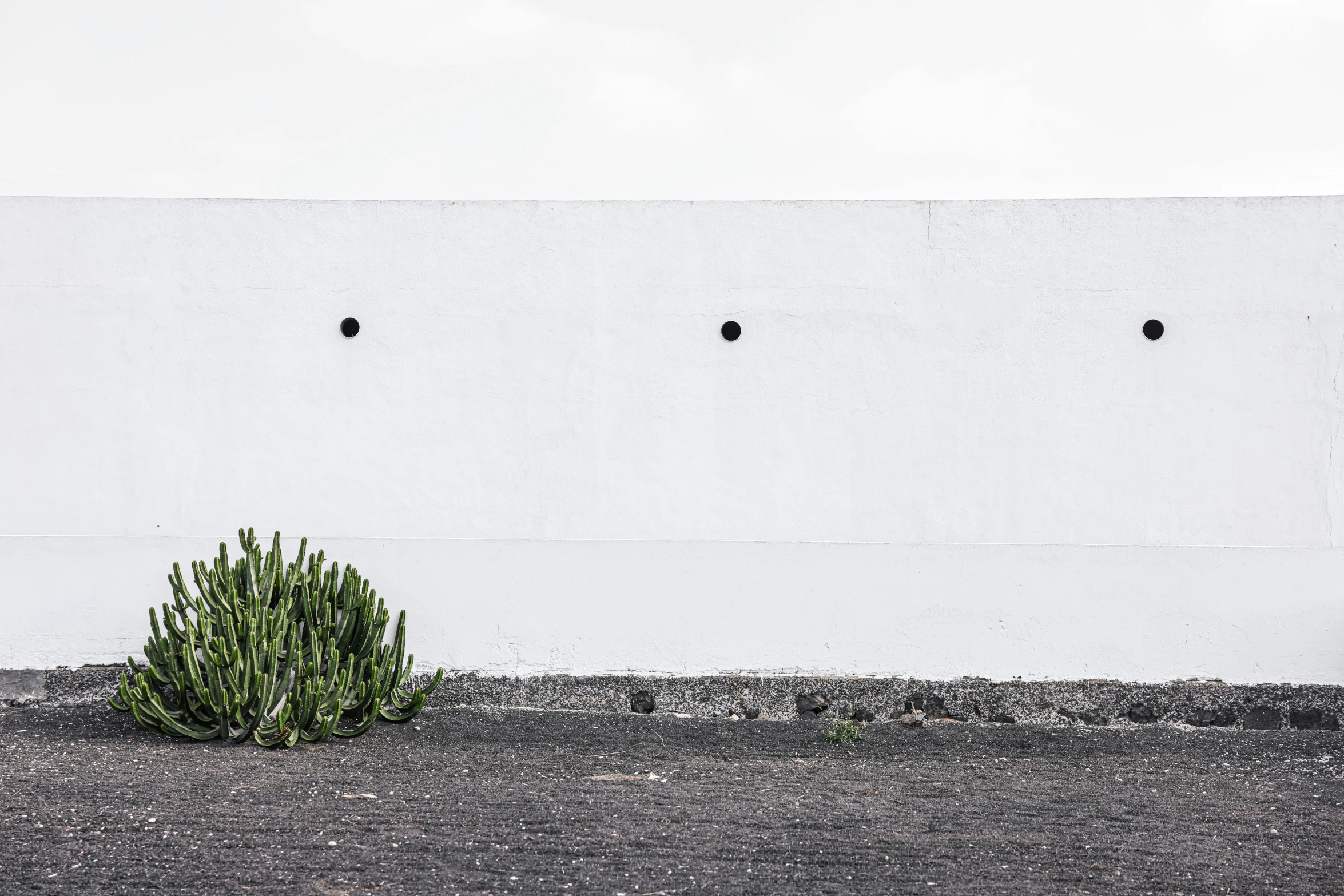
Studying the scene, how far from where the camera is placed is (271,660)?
5160 millimetres

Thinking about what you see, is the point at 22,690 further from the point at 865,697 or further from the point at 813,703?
the point at 865,697

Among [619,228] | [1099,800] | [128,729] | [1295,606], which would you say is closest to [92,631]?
[128,729]

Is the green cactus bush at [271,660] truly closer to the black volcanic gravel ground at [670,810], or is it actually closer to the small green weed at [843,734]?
the black volcanic gravel ground at [670,810]

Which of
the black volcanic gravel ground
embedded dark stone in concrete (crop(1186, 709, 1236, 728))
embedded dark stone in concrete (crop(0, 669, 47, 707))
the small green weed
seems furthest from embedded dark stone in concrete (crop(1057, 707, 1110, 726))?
embedded dark stone in concrete (crop(0, 669, 47, 707))

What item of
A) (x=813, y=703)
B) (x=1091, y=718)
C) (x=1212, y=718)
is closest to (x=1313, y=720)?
(x=1212, y=718)

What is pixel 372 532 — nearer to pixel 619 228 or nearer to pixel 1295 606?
pixel 619 228

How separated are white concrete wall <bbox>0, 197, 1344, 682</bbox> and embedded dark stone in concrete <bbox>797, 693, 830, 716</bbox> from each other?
3.75 feet

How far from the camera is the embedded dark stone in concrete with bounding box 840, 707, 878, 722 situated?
5980 millimetres

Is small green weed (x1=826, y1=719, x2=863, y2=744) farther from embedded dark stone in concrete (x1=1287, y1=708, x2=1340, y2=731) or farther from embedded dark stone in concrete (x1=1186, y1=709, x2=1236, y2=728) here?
embedded dark stone in concrete (x1=1287, y1=708, x2=1340, y2=731)

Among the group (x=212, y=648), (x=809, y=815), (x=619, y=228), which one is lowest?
(x=809, y=815)

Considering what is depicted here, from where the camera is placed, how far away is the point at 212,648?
17.0ft

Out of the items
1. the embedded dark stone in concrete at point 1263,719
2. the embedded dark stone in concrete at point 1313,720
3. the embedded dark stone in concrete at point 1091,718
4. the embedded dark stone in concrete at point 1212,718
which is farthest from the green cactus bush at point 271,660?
the embedded dark stone in concrete at point 1313,720

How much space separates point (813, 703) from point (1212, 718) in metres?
2.31

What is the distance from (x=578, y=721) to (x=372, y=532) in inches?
81.4
